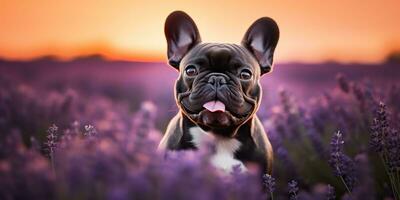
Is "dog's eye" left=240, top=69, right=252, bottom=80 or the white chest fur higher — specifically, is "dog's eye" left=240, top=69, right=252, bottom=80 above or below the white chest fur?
above

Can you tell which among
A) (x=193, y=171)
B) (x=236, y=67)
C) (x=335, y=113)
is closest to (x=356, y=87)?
(x=335, y=113)

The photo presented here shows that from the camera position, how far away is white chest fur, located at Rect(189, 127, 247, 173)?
11.6 feet

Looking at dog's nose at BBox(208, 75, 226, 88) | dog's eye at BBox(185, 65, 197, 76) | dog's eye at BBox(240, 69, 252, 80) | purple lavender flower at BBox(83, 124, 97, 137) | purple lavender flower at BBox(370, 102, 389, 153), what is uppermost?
dog's eye at BBox(185, 65, 197, 76)

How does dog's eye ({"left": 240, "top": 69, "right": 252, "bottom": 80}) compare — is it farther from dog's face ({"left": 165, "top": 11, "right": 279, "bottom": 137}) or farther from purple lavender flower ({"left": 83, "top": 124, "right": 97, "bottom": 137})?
purple lavender flower ({"left": 83, "top": 124, "right": 97, "bottom": 137})

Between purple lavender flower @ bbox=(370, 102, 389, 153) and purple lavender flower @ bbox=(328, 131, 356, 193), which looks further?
purple lavender flower @ bbox=(370, 102, 389, 153)

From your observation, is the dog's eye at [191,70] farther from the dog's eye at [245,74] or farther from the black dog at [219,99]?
the dog's eye at [245,74]

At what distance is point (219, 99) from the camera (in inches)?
135

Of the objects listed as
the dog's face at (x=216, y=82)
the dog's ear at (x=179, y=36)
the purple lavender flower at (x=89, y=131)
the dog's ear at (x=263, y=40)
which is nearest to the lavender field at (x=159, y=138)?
the purple lavender flower at (x=89, y=131)

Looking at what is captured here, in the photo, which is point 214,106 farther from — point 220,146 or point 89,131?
point 89,131

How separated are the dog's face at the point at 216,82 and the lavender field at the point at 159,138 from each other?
0.28 m

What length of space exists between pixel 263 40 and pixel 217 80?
605mm

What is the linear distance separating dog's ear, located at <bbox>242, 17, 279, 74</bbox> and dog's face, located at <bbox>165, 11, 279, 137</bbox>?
1cm

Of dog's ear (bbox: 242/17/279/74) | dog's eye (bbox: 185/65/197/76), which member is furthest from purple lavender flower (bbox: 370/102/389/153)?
dog's eye (bbox: 185/65/197/76)

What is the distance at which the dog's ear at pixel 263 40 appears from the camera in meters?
3.86
